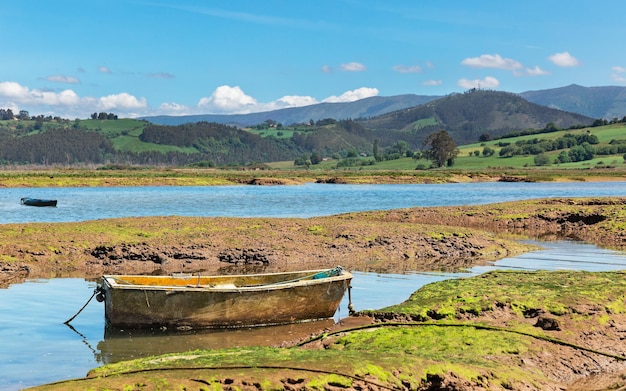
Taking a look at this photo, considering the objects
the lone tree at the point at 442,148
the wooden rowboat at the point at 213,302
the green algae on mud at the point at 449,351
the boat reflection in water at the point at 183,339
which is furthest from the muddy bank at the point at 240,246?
the lone tree at the point at 442,148

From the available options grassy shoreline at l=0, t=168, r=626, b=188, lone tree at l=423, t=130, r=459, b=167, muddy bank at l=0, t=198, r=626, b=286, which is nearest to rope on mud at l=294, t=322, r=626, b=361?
muddy bank at l=0, t=198, r=626, b=286

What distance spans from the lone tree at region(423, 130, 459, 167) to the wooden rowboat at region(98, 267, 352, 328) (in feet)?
508

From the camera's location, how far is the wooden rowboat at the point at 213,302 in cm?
1798

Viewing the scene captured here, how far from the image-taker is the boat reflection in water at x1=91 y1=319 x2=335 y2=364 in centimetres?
1627

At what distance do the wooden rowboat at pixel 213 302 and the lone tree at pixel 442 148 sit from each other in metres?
155

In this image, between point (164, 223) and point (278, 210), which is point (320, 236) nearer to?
point (164, 223)

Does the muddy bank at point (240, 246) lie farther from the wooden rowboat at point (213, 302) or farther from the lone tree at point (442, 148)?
the lone tree at point (442, 148)

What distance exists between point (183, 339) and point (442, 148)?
160488 mm

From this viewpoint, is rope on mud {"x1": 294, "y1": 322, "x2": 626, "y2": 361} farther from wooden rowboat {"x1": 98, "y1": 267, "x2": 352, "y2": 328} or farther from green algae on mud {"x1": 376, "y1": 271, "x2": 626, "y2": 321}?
wooden rowboat {"x1": 98, "y1": 267, "x2": 352, "y2": 328}

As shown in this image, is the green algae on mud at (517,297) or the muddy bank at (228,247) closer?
the green algae on mud at (517,297)

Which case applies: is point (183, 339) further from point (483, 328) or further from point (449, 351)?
point (483, 328)

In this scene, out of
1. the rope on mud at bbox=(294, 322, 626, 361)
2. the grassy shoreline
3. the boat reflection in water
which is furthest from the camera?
the grassy shoreline

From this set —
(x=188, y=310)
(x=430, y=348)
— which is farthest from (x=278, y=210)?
(x=430, y=348)

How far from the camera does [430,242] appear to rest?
3244 centimetres
